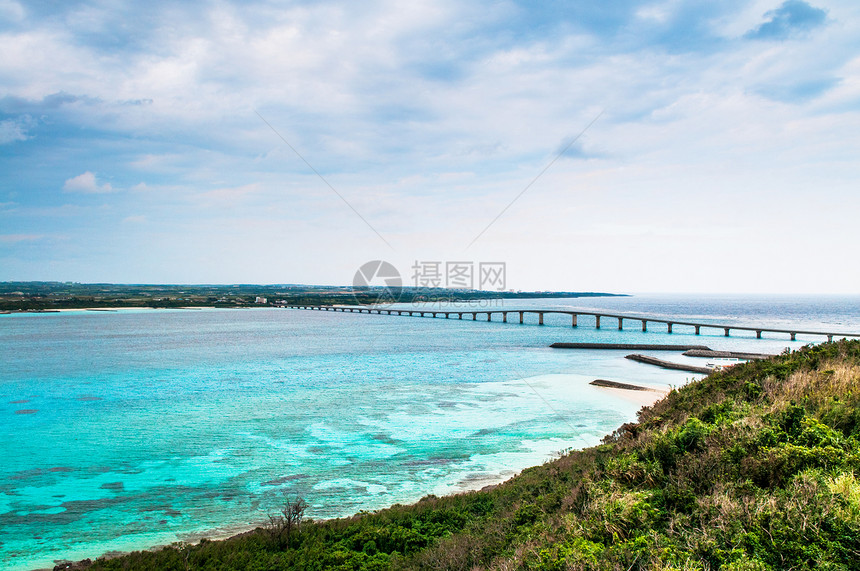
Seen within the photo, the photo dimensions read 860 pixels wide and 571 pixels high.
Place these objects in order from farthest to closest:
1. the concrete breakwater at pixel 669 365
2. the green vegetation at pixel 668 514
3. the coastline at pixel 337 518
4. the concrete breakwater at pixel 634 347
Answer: the concrete breakwater at pixel 634 347, the concrete breakwater at pixel 669 365, the coastline at pixel 337 518, the green vegetation at pixel 668 514

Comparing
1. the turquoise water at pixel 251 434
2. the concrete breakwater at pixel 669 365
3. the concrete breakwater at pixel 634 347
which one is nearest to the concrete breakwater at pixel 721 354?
the concrete breakwater at pixel 634 347

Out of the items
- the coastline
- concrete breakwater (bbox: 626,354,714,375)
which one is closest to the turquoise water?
the coastline

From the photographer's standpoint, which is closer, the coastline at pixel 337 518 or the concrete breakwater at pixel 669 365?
the coastline at pixel 337 518

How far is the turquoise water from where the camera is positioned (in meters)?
15.2

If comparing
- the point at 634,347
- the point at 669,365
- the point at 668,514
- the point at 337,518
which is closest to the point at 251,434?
the point at 337,518

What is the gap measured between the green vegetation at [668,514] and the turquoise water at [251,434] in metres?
4.27

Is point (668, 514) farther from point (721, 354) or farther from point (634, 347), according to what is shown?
point (634, 347)

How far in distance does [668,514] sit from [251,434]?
2219cm

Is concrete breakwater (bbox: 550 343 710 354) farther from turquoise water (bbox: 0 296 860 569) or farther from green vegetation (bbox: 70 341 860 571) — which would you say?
green vegetation (bbox: 70 341 860 571)

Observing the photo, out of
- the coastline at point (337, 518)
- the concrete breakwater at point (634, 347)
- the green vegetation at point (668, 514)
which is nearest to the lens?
the green vegetation at point (668, 514)

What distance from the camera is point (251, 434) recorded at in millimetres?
24859

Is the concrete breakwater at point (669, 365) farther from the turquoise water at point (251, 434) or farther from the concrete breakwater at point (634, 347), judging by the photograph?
the concrete breakwater at point (634, 347)

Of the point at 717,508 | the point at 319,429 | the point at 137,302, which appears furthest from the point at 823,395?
the point at 137,302

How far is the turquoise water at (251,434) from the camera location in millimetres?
15234
